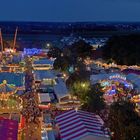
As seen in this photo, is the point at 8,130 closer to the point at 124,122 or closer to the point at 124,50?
the point at 124,122

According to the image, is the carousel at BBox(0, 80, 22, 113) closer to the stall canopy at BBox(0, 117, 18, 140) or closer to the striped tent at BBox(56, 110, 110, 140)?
the stall canopy at BBox(0, 117, 18, 140)

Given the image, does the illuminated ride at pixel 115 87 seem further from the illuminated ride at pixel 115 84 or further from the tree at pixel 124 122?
the tree at pixel 124 122

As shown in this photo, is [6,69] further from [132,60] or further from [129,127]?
[129,127]

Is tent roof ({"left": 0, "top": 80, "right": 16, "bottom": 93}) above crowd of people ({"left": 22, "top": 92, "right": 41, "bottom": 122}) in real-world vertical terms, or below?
above

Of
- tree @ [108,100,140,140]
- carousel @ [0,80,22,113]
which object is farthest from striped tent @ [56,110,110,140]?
carousel @ [0,80,22,113]

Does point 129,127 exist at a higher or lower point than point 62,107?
higher

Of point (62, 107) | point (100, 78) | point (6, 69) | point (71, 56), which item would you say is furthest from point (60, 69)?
point (62, 107)

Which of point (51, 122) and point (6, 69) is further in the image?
point (6, 69)
